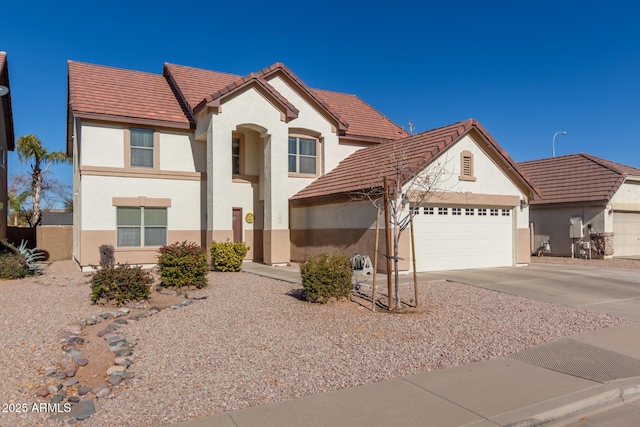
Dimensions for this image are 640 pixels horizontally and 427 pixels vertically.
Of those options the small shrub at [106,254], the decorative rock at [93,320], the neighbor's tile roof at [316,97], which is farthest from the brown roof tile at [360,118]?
the decorative rock at [93,320]

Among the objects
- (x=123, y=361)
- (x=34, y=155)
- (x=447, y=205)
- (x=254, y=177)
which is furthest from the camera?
(x=34, y=155)

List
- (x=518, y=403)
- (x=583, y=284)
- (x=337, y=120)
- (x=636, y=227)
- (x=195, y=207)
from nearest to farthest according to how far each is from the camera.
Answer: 1. (x=518, y=403)
2. (x=583, y=284)
3. (x=195, y=207)
4. (x=337, y=120)
5. (x=636, y=227)

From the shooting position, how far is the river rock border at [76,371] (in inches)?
206

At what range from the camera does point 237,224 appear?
20.1 meters

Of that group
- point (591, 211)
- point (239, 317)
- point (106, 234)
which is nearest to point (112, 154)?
point (106, 234)

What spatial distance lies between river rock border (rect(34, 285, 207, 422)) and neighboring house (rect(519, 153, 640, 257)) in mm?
20021

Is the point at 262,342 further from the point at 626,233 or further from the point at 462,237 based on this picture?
the point at 626,233

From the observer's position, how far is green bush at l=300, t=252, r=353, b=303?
1007cm

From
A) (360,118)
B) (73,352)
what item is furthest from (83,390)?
(360,118)

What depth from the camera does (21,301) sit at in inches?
433

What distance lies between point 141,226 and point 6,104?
41.2 ft

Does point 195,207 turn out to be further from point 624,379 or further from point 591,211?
point 591,211

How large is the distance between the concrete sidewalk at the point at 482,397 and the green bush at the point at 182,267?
7.24m

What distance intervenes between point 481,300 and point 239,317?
221 inches
